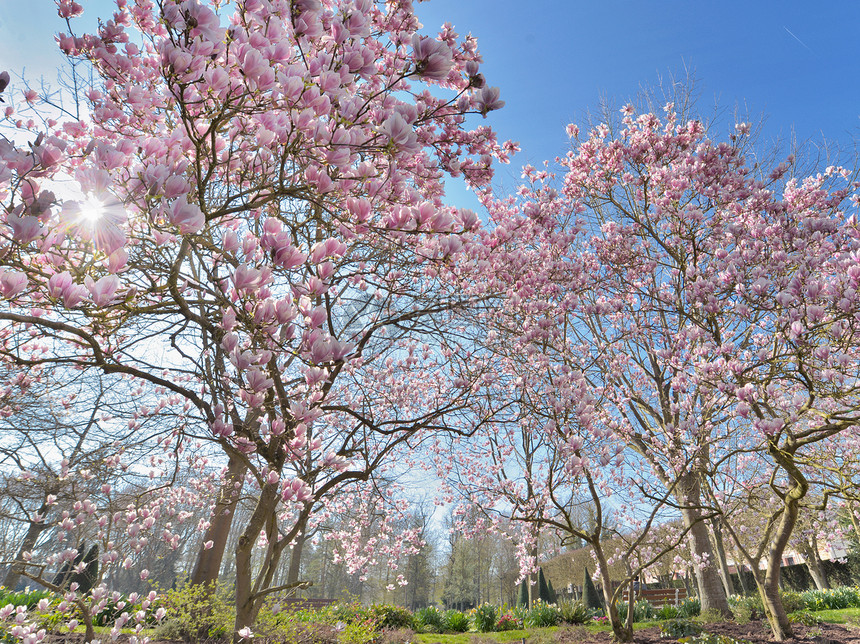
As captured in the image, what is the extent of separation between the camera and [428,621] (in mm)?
10492

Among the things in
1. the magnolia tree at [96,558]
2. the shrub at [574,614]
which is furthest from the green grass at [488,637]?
the magnolia tree at [96,558]

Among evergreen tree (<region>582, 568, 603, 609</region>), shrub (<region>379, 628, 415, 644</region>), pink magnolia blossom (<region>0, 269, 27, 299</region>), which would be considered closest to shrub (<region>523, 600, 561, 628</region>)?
shrub (<region>379, 628, 415, 644</region>)

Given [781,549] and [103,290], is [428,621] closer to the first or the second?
[781,549]

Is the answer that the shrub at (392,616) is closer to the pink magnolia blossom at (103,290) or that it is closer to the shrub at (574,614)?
the shrub at (574,614)

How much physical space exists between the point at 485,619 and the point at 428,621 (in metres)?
1.44

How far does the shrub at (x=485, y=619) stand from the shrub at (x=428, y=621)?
91 cm

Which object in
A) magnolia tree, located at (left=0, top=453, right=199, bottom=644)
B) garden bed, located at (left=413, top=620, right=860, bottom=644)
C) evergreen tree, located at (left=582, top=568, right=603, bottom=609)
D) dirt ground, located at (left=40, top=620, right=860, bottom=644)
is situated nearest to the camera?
magnolia tree, located at (left=0, top=453, right=199, bottom=644)

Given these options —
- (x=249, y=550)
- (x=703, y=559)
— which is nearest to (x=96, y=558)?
(x=249, y=550)

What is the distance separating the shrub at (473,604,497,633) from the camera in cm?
1002

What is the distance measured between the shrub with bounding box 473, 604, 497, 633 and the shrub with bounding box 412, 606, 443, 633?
0.91 metres

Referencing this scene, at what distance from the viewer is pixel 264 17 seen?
6.24 feet

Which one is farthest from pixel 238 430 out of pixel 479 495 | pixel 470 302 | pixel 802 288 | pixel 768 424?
pixel 479 495

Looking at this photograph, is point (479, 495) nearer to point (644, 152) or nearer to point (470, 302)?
point (470, 302)

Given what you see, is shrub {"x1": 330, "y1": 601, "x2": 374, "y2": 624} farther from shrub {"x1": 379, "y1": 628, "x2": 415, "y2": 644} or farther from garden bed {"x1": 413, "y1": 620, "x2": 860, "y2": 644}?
garden bed {"x1": 413, "y1": 620, "x2": 860, "y2": 644}
